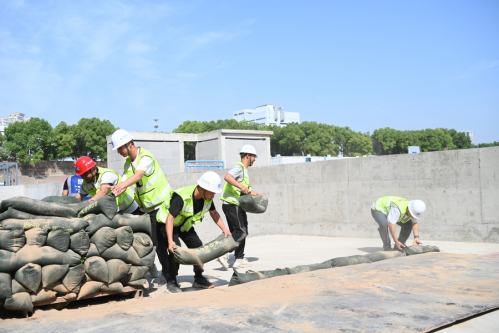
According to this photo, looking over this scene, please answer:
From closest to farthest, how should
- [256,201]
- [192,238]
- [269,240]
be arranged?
[192,238] < [256,201] < [269,240]

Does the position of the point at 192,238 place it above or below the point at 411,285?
above

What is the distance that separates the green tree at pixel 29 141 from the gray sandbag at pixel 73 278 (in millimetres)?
46301

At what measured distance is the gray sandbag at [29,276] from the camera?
134 inches

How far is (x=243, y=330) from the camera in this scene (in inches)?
115

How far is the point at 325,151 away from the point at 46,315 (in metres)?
61.9

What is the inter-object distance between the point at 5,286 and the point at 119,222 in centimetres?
116

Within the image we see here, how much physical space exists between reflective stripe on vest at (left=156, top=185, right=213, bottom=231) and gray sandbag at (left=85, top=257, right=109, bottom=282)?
861 mm

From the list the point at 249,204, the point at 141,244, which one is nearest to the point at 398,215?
the point at 249,204

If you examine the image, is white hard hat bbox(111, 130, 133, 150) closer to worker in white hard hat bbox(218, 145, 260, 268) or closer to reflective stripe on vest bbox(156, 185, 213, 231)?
reflective stripe on vest bbox(156, 185, 213, 231)

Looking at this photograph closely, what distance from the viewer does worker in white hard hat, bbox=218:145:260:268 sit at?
5.88 m

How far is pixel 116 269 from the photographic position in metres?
4.06

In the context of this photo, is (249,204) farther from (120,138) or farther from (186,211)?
(120,138)

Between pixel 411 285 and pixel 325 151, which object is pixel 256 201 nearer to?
pixel 411 285

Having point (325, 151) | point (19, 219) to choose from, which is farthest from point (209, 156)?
point (325, 151)
